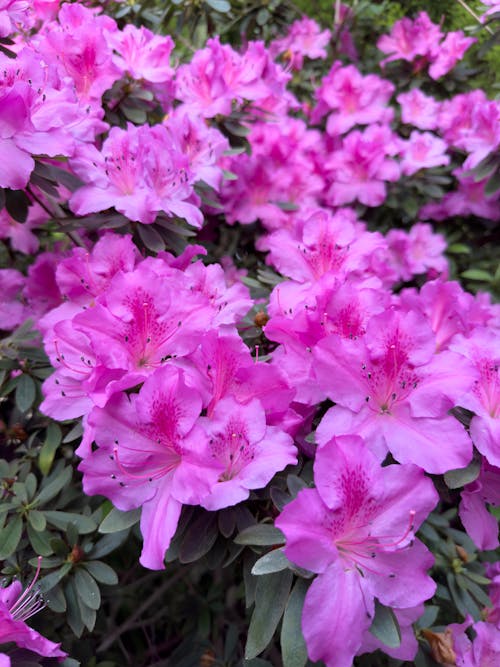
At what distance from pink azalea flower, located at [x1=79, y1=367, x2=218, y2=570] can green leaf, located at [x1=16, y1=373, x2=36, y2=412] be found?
497 millimetres

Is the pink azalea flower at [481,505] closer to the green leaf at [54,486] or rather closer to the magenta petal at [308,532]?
the magenta petal at [308,532]

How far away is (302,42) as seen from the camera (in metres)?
2.55

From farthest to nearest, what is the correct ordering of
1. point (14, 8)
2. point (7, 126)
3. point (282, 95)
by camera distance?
point (282, 95) < point (14, 8) < point (7, 126)

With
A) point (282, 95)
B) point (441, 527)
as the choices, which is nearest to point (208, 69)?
point (282, 95)

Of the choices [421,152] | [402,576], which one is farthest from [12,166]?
[421,152]

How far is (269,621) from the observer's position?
0.94 meters

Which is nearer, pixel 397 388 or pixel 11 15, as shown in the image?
pixel 397 388

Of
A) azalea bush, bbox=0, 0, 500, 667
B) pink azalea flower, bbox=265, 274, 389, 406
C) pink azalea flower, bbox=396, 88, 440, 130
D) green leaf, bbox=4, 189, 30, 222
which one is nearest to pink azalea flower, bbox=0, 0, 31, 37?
azalea bush, bbox=0, 0, 500, 667

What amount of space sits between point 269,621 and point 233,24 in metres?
2.13

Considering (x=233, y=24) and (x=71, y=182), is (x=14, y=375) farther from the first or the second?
(x=233, y=24)

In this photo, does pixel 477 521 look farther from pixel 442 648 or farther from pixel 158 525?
pixel 158 525

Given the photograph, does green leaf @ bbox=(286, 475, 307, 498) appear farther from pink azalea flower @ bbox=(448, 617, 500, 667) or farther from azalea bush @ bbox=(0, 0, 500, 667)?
pink azalea flower @ bbox=(448, 617, 500, 667)

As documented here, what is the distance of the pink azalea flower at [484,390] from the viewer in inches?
39.1

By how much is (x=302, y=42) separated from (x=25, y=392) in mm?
1855
